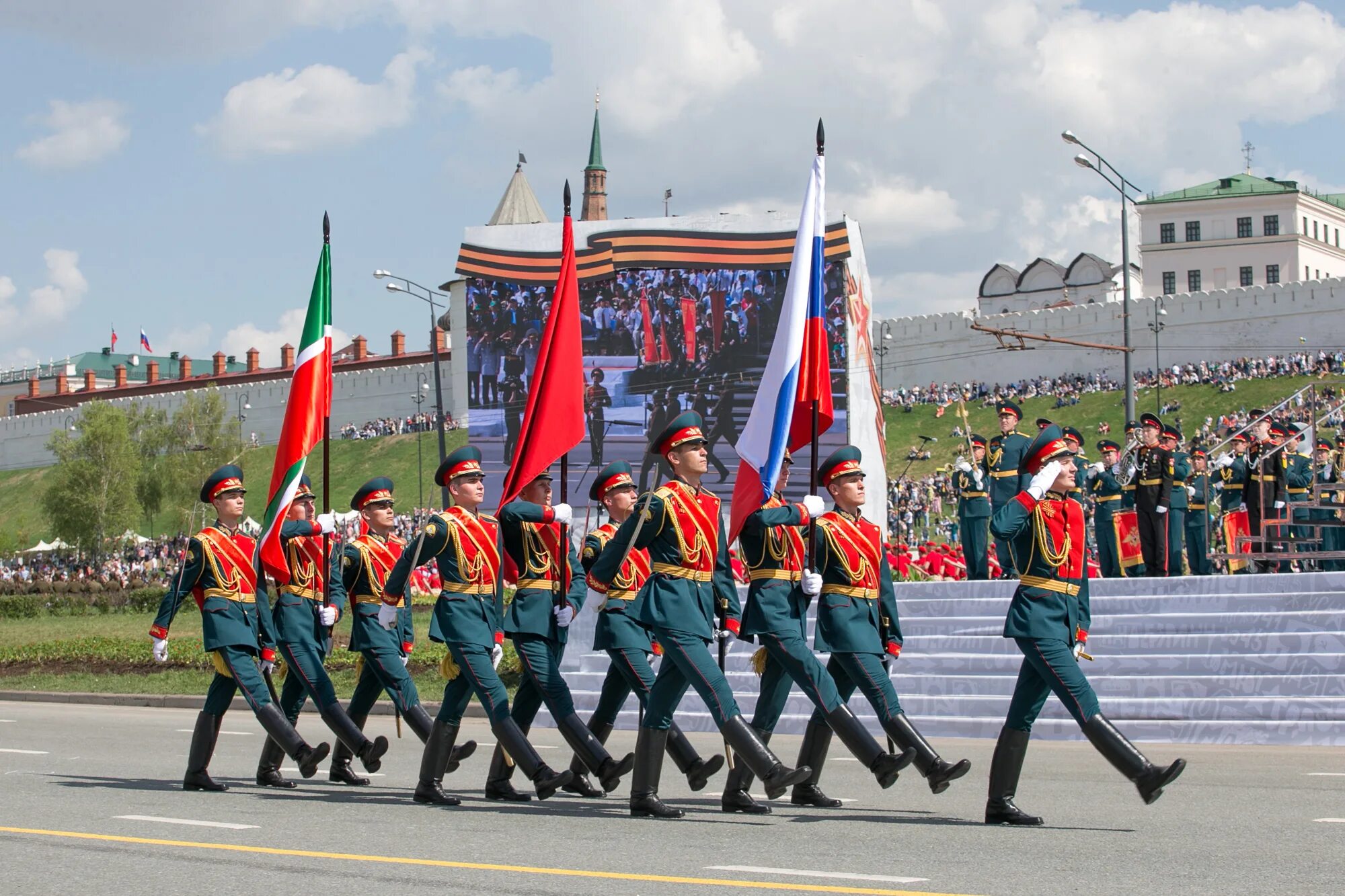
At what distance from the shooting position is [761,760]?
803 centimetres

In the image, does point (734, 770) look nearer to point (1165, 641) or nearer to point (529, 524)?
point (529, 524)

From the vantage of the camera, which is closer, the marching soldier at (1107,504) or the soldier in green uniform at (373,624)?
the soldier in green uniform at (373,624)

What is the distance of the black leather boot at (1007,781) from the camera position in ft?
26.5

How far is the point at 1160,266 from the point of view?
9900 cm

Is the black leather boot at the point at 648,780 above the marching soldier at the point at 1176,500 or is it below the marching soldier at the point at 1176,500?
below

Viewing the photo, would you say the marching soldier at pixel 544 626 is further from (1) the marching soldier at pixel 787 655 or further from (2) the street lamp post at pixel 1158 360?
A: (2) the street lamp post at pixel 1158 360

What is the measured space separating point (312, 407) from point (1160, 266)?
93.0 m

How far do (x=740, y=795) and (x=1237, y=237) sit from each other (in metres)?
95.4

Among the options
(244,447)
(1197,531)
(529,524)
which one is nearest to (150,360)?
(244,447)

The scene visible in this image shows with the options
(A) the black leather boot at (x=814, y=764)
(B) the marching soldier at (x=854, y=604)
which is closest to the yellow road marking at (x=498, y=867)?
(B) the marching soldier at (x=854, y=604)

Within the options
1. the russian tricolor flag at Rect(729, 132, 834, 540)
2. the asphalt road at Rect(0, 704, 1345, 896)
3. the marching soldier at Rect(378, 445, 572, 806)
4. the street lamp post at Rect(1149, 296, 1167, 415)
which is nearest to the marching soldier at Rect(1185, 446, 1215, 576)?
the asphalt road at Rect(0, 704, 1345, 896)

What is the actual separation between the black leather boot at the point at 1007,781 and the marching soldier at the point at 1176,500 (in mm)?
11877

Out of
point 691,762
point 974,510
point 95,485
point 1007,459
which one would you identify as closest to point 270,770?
point 691,762

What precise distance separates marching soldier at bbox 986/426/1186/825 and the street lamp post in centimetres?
5367
